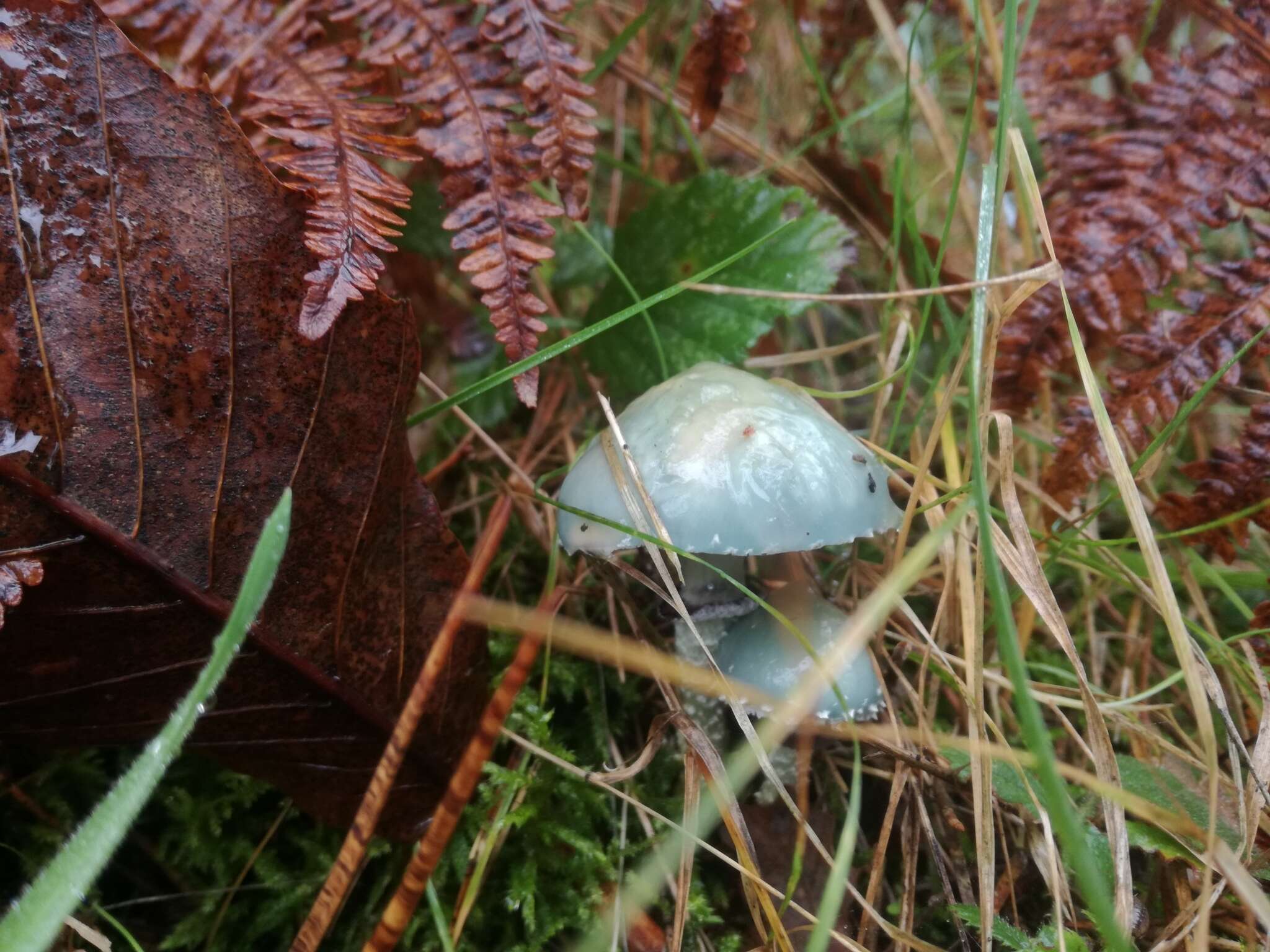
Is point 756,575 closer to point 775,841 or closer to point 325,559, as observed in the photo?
point 775,841

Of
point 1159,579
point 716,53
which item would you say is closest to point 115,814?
point 1159,579

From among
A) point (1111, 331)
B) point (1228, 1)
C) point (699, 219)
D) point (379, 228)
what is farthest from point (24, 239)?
point (1228, 1)

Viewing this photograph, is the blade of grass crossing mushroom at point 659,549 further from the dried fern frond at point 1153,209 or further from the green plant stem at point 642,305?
the dried fern frond at point 1153,209

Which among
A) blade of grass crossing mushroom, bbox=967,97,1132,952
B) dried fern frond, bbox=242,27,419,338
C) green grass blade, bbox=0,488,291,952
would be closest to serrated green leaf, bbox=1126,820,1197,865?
blade of grass crossing mushroom, bbox=967,97,1132,952

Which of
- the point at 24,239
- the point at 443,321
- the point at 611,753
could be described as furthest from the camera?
the point at 443,321

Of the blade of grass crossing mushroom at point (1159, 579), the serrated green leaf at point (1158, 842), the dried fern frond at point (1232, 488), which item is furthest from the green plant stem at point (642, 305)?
the serrated green leaf at point (1158, 842)

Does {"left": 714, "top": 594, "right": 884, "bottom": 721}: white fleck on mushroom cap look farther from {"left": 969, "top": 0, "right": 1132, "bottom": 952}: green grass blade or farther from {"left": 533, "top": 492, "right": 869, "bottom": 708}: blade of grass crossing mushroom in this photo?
{"left": 969, "top": 0, "right": 1132, "bottom": 952}: green grass blade
